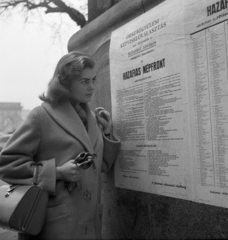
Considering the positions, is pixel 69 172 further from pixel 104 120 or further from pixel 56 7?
pixel 56 7

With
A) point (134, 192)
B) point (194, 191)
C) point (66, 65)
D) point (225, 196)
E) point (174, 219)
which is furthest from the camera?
point (134, 192)

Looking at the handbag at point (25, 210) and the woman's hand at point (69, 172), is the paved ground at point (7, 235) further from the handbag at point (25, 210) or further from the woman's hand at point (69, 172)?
the woman's hand at point (69, 172)

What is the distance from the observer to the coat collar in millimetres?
1898

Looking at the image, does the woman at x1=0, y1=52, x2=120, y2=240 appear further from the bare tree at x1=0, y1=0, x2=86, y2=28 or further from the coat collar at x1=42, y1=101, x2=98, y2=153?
the bare tree at x1=0, y1=0, x2=86, y2=28

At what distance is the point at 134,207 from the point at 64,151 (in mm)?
623

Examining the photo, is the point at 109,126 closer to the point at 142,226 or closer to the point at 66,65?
the point at 66,65

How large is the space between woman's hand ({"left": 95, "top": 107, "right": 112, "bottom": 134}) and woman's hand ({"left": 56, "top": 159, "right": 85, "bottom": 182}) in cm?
50

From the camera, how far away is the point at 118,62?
228 centimetres

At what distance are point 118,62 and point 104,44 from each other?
1.02 feet

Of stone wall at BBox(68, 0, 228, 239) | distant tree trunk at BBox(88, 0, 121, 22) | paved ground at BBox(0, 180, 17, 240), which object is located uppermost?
distant tree trunk at BBox(88, 0, 121, 22)

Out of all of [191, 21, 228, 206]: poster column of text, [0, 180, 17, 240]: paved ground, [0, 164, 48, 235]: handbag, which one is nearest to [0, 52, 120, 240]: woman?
[0, 164, 48, 235]: handbag

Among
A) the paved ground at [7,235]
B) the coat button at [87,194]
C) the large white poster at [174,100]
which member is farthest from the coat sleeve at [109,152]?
the paved ground at [7,235]

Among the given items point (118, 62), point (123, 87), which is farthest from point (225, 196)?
point (118, 62)

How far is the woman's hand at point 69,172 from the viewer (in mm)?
1731
